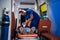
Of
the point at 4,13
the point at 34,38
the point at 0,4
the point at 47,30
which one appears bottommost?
the point at 34,38

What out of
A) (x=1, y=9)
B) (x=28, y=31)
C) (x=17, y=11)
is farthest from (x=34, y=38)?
(x=17, y=11)

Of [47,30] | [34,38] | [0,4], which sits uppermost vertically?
[0,4]

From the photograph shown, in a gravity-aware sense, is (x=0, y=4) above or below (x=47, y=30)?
above

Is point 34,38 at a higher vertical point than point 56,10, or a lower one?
lower

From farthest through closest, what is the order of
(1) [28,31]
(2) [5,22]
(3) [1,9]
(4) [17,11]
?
(4) [17,11], (1) [28,31], (3) [1,9], (2) [5,22]

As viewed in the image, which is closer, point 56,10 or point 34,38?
point 56,10

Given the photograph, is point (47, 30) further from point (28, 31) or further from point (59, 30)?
point (28, 31)

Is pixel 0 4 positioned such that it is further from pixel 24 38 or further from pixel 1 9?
pixel 24 38

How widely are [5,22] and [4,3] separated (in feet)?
0.84

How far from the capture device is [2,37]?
42.9 inches

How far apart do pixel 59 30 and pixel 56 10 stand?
0.45 ft

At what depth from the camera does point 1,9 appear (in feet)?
3.89

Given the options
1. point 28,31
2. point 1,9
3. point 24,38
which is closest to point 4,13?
point 1,9

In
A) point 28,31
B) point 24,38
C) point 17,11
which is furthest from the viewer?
point 17,11
